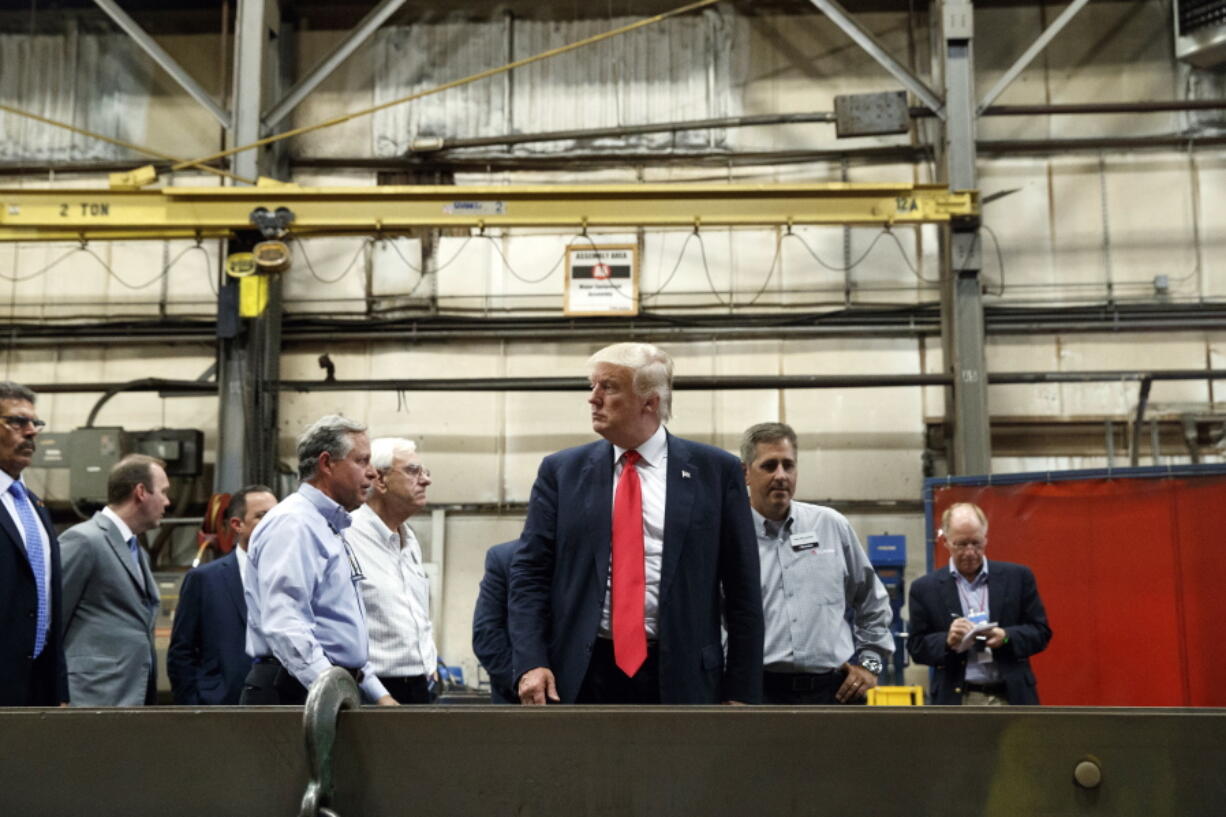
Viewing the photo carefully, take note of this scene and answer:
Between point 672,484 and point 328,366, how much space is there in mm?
8592

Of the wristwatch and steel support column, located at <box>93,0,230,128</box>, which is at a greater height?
steel support column, located at <box>93,0,230,128</box>

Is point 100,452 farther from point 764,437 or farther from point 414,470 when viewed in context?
point 764,437

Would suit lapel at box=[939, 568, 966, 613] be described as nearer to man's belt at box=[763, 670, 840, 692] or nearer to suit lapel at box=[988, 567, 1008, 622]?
suit lapel at box=[988, 567, 1008, 622]

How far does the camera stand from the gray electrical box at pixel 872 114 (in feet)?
34.4

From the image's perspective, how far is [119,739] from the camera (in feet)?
4.40

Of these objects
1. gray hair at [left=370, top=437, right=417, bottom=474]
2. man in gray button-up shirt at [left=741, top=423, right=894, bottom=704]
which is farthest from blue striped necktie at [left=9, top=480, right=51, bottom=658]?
man in gray button-up shirt at [left=741, top=423, right=894, bottom=704]

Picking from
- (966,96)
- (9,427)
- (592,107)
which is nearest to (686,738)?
(9,427)

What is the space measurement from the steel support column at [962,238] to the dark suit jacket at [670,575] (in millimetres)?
7664

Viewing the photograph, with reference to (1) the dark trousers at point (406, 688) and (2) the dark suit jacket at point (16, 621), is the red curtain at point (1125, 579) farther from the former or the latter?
(2) the dark suit jacket at point (16, 621)

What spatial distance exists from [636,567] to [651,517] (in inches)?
5.8

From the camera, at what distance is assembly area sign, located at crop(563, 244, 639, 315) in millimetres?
10930

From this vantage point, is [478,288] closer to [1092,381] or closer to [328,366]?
[328,366]

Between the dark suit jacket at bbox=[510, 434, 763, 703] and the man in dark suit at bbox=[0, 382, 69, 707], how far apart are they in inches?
60.2

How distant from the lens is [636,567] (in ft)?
9.23
